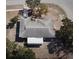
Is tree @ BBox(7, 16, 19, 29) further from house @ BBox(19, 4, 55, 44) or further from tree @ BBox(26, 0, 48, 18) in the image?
tree @ BBox(26, 0, 48, 18)

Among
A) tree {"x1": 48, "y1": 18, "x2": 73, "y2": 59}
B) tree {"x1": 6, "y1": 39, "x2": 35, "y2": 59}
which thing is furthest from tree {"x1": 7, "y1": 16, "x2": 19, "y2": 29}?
tree {"x1": 48, "y1": 18, "x2": 73, "y2": 59}

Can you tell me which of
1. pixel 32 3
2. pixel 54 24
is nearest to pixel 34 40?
pixel 54 24

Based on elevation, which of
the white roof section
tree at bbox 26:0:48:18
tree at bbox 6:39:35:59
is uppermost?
tree at bbox 26:0:48:18

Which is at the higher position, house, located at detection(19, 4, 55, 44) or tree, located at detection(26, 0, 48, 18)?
tree, located at detection(26, 0, 48, 18)

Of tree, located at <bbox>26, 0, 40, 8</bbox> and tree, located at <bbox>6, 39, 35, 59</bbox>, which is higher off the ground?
tree, located at <bbox>26, 0, 40, 8</bbox>

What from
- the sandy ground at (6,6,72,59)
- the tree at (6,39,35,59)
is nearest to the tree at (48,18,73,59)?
the sandy ground at (6,6,72,59)

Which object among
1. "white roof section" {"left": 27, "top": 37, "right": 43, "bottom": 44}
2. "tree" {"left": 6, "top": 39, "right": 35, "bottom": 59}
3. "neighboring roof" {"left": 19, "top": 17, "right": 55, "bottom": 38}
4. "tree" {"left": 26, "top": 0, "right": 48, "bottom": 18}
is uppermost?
"tree" {"left": 26, "top": 0, "right": 48, "bottom": 18}

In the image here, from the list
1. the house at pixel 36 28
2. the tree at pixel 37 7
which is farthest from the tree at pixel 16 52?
the tree at pixel 37 7

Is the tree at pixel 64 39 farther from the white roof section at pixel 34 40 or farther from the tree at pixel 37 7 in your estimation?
the tree at pixel 37 7

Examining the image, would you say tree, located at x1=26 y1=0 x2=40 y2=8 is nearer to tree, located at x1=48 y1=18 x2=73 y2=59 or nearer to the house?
the house
